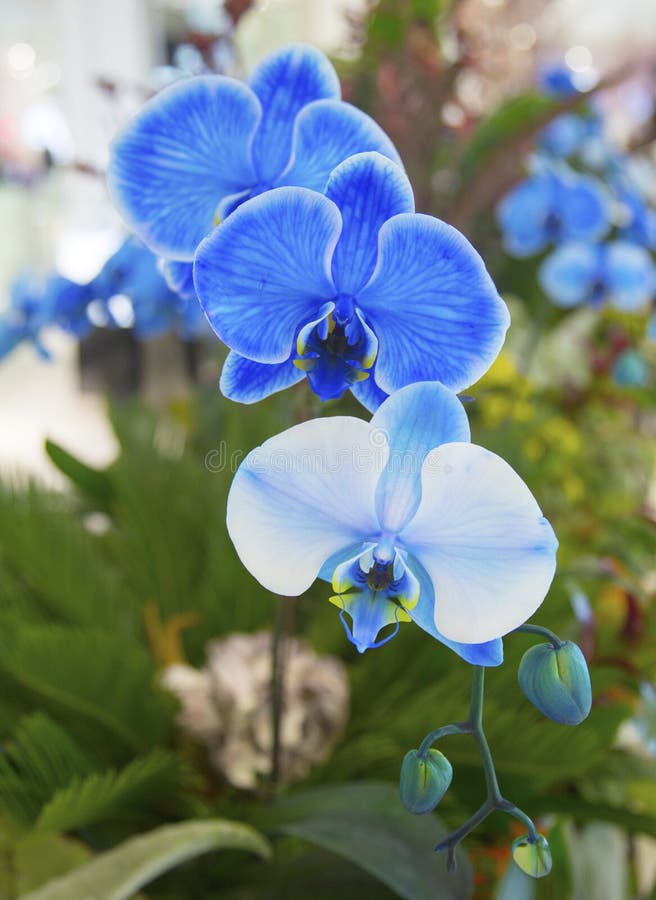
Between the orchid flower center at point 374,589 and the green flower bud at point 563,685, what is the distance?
0.03 meters

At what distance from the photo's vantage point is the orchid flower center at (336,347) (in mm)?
176

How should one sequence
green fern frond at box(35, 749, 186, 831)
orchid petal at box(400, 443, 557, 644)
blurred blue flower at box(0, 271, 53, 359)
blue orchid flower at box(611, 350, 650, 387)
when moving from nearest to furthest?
orchid petal at box(400, 443, 557, 644) < green fern frond at box(35, 749, 186, 831) < blurred blue flower at box(0, 271, 53, 359) < blue orchid flower at box(611, 350, 650, 387)

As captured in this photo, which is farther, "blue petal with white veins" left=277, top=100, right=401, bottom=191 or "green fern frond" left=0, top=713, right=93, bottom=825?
"green fern frond" left=0, top=713, right=93, bottom=825

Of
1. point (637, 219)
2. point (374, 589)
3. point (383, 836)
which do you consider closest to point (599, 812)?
point (383, 836)

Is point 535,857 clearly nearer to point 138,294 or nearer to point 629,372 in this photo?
point 138,294

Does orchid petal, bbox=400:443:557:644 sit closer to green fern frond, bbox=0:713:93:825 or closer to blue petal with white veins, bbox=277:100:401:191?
blue petal with white veins, bbox=277:100:401:191

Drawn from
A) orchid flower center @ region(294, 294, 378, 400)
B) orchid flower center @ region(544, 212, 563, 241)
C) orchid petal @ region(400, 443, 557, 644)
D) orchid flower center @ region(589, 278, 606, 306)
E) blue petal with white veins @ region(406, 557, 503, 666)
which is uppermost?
orchid flower center @ region(294, 294, 378, 400)

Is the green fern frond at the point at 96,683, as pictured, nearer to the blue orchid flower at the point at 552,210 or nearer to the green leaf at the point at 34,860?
the green leaf at the point at 34,860

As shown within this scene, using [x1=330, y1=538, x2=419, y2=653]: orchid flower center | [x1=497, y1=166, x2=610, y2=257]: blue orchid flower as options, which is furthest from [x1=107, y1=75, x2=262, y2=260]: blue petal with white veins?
[x1=497, y1=166, x2=610, y2=257]: blue orchid flower

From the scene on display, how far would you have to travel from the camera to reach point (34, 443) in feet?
6.64

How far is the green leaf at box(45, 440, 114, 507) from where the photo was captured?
333 millimetres

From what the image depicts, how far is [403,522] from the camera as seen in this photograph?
17 centimetres
